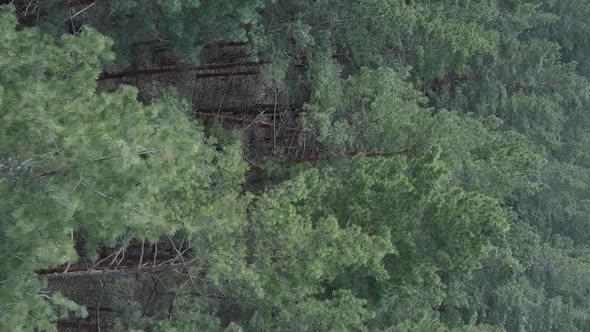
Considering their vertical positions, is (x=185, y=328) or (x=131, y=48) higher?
(x=131, y=48)

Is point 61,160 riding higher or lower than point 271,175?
higher

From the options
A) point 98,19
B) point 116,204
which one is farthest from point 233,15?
point 116,204

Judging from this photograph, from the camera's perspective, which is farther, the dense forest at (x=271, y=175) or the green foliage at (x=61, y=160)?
the dense forest at (x=271, y=175)

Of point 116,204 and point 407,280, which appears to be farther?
point 407,280

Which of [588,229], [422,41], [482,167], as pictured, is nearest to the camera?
[482,167]

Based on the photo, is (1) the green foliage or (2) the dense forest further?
(2) the dense forest

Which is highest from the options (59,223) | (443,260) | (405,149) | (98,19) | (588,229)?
(98,19)

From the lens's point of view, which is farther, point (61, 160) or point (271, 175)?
point (271, 175)

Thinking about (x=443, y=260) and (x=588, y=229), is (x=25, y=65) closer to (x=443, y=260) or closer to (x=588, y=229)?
(x=443, y=260)
